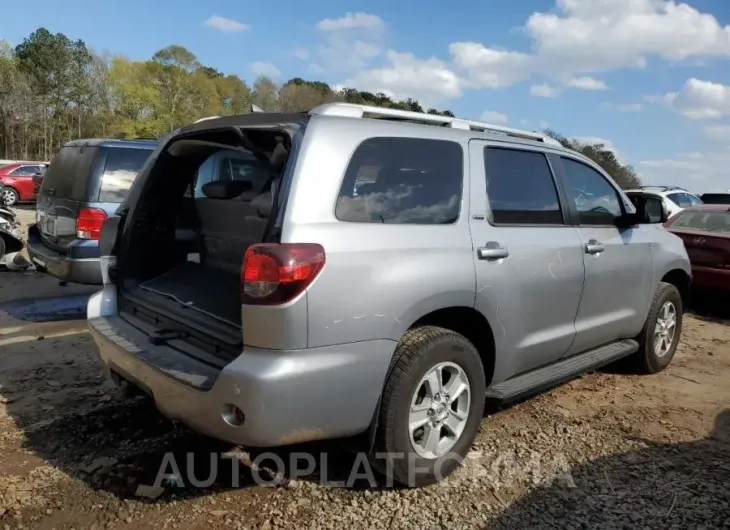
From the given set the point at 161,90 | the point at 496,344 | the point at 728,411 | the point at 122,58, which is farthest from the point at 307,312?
the point at 122,58

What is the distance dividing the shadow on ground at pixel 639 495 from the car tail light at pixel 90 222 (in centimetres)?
480

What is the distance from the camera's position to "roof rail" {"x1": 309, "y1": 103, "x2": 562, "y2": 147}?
9.68 feet

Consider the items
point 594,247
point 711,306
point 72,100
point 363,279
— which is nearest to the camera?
point 363,279

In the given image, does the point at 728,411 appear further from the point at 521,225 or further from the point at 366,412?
the point at 366,412

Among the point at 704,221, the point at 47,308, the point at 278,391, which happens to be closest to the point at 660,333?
the point at 278,391

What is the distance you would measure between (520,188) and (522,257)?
1.53 ft

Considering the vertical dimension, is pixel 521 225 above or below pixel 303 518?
above

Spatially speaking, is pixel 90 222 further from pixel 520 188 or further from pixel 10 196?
pixel 10 196

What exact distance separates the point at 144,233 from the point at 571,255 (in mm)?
2694

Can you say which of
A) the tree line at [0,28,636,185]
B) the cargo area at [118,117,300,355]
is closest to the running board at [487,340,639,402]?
the cargo area at [118,117,300,355]

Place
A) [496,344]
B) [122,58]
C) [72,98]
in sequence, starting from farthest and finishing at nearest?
[122,58], [72,98], [496,344]

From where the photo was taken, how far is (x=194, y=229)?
391 cm

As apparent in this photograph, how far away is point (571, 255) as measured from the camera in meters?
3.90

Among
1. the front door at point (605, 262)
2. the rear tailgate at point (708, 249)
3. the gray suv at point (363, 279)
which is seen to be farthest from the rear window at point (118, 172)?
the rear tailgate at point (708, 249)
